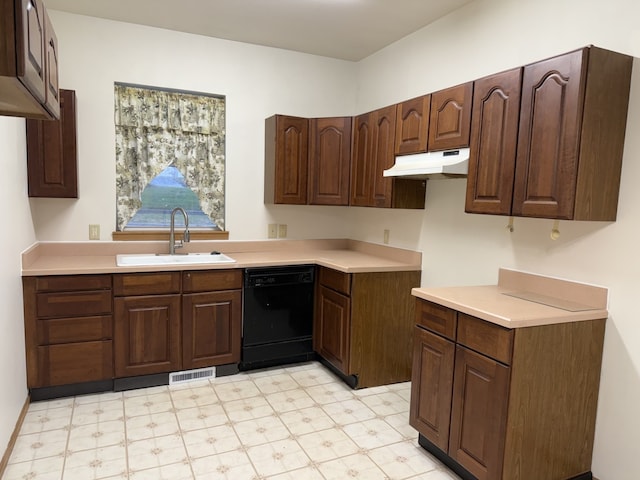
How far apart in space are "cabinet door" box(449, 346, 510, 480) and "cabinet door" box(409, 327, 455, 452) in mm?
52

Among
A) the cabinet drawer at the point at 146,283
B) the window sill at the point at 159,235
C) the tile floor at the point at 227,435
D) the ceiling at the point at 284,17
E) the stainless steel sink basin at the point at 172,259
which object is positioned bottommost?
the tile floor at the point at 227,435

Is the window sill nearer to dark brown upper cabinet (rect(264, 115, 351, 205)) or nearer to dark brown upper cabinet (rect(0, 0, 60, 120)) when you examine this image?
dark brown upper cabinet (rect(264, 115, 351, 205))

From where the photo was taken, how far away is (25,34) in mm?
1083

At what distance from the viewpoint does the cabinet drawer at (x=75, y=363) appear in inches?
110

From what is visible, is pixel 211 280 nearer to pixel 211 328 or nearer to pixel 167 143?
pixel 211 328

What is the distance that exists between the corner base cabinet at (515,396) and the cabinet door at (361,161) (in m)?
1.41

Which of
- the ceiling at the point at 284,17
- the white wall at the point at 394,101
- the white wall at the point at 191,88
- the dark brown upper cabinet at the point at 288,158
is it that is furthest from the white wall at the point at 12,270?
the dark brown upper cabinet at the point at 288,158

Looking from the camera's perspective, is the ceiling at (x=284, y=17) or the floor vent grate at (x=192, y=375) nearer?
the ceiling at (x=284, y=17)

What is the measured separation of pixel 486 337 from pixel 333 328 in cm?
150

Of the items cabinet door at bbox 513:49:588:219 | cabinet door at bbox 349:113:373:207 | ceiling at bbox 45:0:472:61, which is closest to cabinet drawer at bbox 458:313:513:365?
cabinet door at bbox 513:49:588:219

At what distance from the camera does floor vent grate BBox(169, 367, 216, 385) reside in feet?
10.4

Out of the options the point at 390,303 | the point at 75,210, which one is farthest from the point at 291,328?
the point at 75,210

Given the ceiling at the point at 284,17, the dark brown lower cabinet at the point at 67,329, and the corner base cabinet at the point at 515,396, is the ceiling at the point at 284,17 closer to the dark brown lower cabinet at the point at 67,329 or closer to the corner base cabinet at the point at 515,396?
the dark brown lower cabinet at the point at 67,329

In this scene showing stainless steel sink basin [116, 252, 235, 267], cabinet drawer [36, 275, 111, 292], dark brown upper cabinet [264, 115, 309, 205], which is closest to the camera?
cabinet drawer [36, 275, 111, 292]
